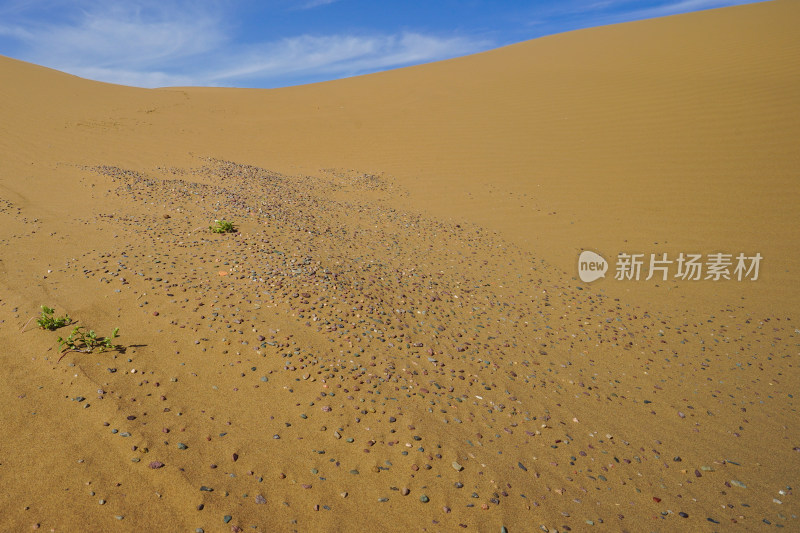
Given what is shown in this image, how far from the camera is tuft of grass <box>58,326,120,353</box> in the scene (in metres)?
3.28

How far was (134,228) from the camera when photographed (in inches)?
218

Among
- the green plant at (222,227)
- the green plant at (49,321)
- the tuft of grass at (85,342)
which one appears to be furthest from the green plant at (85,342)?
the green plant at (222,227)

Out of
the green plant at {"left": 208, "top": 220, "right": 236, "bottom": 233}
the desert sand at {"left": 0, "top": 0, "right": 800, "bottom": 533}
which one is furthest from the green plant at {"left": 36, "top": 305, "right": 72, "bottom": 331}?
the green plant at {"left": 208, "top": 220, "right": 236, "bottom": 233}

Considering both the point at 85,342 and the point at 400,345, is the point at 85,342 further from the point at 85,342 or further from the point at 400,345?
the point at 400,345

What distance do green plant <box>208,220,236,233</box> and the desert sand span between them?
0.14m

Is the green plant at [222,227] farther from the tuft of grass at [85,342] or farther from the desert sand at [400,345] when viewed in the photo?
the tuft of grass at [85,342]

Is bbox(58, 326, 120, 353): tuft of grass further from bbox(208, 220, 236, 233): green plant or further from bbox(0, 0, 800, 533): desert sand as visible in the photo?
bbox(208, 220, 236, 233): green plant

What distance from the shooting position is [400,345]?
397 cm

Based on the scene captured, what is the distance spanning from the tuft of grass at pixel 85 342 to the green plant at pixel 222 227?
2362mm

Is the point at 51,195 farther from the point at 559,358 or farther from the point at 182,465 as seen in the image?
the point at 559,358

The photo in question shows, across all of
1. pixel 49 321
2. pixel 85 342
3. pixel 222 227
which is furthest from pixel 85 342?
pixel 222 227

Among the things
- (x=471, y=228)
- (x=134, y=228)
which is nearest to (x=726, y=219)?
(x=471, y=228)

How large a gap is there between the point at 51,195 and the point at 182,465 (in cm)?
649

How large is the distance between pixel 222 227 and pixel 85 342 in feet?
8.21
